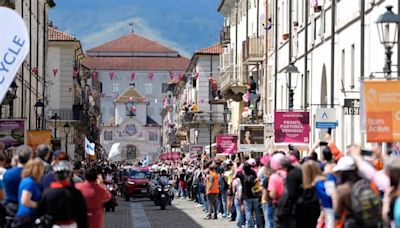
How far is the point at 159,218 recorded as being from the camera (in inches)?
1484

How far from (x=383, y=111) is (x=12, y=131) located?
2128 centimetres

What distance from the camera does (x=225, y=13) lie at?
85.4 meters

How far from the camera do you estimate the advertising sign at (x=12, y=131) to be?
124 ft

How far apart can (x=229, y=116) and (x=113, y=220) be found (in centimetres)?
4271

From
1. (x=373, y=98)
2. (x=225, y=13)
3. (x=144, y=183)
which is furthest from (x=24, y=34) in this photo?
(x=225, y=13)

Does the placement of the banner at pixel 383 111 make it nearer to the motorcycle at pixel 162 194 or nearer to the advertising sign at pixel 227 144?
the motorcycle at pixel 162 194

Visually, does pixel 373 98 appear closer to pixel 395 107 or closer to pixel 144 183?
pixel 395 107

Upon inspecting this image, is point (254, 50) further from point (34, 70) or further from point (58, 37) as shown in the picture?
point (58, 37)

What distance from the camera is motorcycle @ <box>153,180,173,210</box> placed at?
45475 millimetres

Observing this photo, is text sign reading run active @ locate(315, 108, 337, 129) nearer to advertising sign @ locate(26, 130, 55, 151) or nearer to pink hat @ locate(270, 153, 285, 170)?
advertising sign @ locate(26, 130, 55, 151)

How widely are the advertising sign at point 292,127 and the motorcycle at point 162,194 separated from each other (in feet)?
38.7

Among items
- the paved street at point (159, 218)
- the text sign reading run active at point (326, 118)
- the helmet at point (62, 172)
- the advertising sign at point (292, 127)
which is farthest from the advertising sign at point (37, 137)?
the helmet at point (62, 172)

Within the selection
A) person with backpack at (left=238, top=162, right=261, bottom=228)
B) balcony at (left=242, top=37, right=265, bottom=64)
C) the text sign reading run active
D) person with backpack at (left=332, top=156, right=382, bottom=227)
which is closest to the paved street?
the text sign reading run active

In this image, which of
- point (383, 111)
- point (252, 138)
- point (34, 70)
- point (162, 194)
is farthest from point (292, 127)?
point (34, 70)
